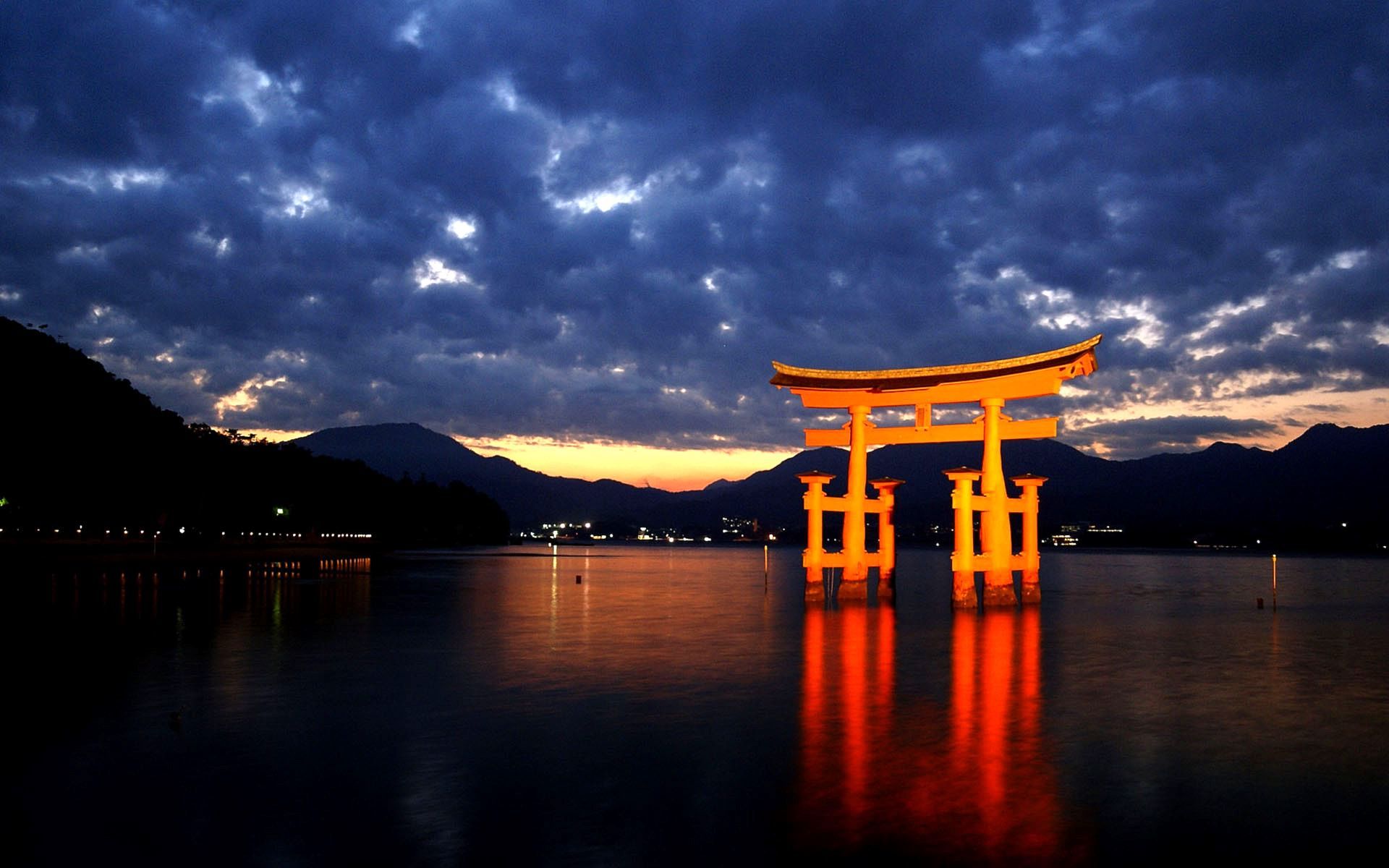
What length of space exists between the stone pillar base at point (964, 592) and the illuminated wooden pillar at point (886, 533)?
314 centimetres

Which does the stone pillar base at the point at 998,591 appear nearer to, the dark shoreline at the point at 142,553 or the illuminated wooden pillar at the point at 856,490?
the illuminated wooden pillar at the point at 856,490

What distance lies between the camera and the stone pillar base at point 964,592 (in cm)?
2966

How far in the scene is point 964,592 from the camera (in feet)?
98.1

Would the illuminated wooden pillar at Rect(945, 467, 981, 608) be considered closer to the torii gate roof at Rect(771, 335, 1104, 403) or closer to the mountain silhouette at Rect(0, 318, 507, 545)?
the torii gate roof at Rect(771, 335, 1104, 403)

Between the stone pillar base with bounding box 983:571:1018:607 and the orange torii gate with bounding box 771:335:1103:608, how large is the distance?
0.10ft

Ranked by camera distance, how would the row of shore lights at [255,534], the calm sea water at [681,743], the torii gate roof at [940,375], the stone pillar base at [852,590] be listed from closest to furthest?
the calm sea water at [681,743] < the torii gate roof at [940,375] < the stone pillar base at [852,590] < the row of shore lights at [255,534]

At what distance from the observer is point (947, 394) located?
2883cm

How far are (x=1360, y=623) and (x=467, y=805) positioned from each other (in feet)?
103

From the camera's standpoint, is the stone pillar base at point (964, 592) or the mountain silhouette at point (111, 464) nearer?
the stone pillar base at point (964, 592)

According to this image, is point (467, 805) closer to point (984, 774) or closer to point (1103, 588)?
point (984, 774)

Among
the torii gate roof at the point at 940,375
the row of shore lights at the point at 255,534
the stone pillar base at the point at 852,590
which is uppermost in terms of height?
the torii gate roof at the point at 940,375

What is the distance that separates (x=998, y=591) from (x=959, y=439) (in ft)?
16.6

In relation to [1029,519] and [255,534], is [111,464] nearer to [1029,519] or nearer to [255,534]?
[255,534]

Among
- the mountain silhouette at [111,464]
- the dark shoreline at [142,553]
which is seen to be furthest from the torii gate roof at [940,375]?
the mountain silhouette at [111,464]
